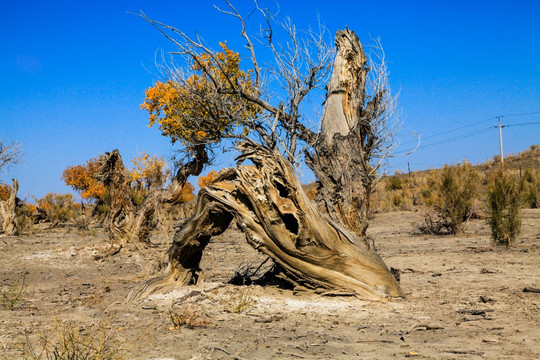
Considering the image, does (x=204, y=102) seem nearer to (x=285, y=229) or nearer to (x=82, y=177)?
(x=285, y=229)

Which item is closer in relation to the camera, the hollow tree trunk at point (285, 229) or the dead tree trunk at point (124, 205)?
the hollow tree trunk at point (285, 229)

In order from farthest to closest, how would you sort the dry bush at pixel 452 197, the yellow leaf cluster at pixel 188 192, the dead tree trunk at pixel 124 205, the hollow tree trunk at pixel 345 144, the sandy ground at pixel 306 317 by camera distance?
the yellow leaf cluster at pixel 188 192
the dry bush at pixel 452 197
the dead tree trunk at pixel 124 205
the hollow tree trunk at pixel 345 144
the sandy ground at pixel 306 317

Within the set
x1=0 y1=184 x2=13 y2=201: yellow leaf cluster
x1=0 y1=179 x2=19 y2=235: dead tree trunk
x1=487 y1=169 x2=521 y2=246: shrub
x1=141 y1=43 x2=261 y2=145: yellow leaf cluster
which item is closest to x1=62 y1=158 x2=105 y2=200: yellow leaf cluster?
x1=0 y1=184 x2=13 y2=201: yellow leaf cluster

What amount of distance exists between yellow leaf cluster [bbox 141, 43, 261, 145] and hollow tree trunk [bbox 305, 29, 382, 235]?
2.21 m

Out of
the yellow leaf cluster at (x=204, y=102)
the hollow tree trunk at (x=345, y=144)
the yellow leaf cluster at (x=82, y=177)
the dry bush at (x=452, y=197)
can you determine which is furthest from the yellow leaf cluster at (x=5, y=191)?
the hollow tree trunk at (x=345, y=144)

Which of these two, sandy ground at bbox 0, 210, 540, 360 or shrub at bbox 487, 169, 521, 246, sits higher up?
shrub at bbox 487, 169, 521, 246

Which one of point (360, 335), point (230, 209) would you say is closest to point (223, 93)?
point (230, 209)

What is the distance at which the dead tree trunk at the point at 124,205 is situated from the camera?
12.7 meters

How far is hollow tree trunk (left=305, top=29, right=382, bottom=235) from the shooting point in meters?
7.07

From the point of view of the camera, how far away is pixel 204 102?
10.9 m

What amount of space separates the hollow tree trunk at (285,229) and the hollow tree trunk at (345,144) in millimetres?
757

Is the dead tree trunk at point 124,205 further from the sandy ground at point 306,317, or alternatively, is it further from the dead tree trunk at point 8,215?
the dead tree trunk at point 8,215

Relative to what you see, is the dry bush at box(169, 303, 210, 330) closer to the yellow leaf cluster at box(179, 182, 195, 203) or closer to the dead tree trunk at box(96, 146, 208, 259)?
the dead tree trunk at box(96, 146, 208, 259)

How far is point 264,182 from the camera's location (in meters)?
5.75
